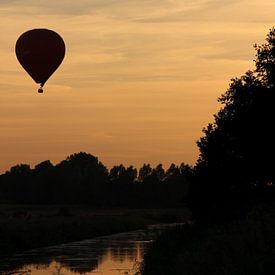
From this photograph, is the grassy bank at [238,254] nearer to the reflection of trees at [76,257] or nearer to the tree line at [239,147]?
the reflection of trees at [76,257]

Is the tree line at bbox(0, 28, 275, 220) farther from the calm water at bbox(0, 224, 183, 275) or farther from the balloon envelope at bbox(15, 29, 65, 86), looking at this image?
the balloon envelope at bbox(15, 29, 65, 86)

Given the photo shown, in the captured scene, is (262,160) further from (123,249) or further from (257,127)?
(123,249)

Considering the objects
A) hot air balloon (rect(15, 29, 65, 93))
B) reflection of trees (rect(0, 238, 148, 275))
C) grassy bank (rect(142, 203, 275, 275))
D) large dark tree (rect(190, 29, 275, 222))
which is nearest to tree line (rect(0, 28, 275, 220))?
large dark tree (rect(190, 29, 275, 222))

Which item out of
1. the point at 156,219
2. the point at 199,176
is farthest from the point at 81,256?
the point at 156,219

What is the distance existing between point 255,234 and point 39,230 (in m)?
43.2

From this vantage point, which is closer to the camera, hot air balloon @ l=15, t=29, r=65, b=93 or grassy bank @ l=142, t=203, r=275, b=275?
grassy bank @ l=142, t=203, r=275, b=275

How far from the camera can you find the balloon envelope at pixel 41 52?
3788 centimetres

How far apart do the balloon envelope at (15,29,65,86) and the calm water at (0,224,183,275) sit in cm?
833

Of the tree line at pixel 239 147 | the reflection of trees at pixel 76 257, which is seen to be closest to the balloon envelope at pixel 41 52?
the reflection of trees at pixel 76 257

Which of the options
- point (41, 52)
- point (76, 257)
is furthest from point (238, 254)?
point (76, 257)

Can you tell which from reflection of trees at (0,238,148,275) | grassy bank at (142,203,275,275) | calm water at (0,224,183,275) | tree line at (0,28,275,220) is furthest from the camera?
tree line at (0,28,275,220)

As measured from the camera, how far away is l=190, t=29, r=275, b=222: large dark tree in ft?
161

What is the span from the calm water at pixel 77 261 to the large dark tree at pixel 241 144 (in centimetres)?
594

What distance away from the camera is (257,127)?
4934 centimetres
